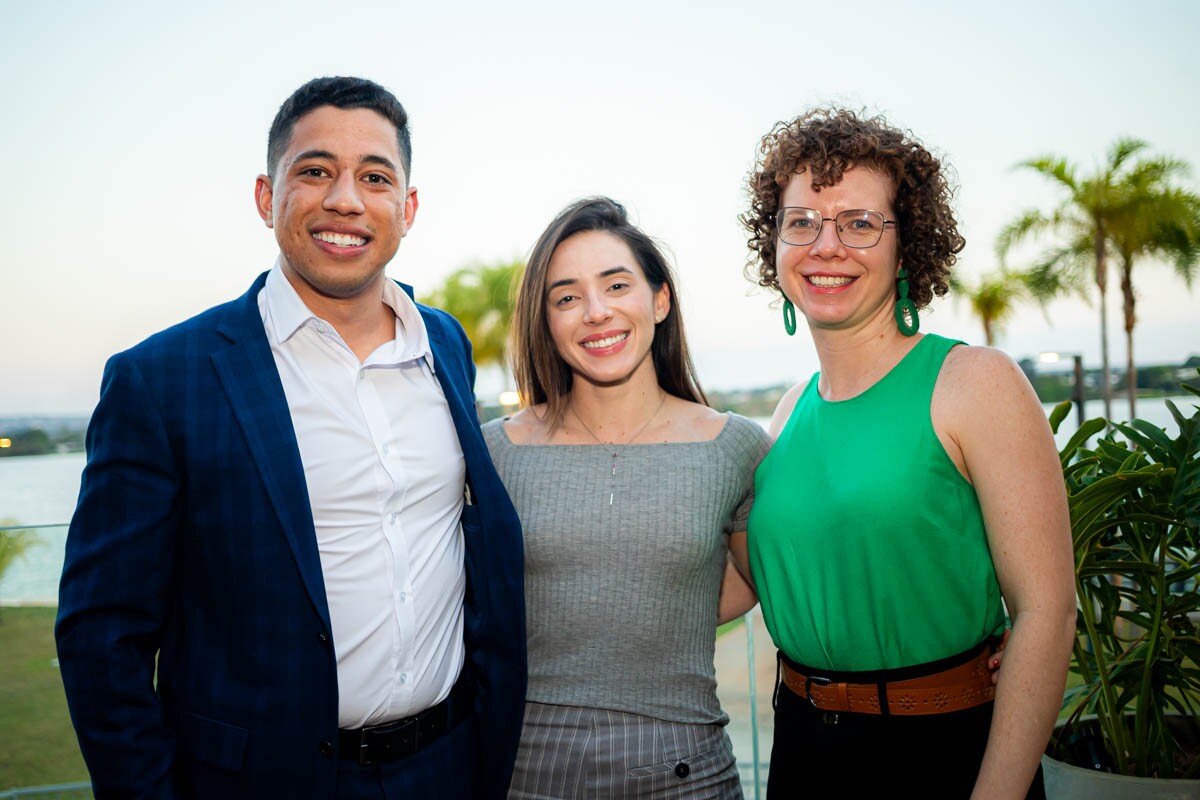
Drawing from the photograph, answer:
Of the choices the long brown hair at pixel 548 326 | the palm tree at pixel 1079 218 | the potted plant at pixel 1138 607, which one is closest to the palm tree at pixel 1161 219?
the palm tree at pixel 1079 218

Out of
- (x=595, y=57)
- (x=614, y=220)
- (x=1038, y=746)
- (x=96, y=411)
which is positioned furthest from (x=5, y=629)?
(x=595, y=57)

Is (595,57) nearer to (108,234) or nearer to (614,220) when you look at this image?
(108,234)

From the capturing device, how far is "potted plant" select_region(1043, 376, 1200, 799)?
239 cm

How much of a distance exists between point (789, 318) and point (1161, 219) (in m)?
19.9

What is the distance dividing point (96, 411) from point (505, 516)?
2.89 ft

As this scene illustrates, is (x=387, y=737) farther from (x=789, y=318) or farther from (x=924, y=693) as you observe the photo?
(x=789, y=318)

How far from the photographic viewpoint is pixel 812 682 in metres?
1.77

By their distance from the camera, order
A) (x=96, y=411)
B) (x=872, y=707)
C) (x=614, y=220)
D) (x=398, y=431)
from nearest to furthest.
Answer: (x=96, y=411)
(x=872, y=707)
(x=398, y=431)
(x=614, y=220)

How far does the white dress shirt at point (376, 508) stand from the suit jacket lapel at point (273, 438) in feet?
0.28

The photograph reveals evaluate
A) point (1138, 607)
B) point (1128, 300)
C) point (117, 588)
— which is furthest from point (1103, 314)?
point (117, 588)

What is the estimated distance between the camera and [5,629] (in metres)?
3.32

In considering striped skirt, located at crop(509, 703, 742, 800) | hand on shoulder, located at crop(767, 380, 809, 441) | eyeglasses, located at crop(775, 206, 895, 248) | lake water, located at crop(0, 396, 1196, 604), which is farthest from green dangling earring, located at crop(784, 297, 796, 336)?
lake water, located at crop(0, 396, 1196, 604)

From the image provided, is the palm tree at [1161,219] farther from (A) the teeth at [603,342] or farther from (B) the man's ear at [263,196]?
(B) the man's ear at [263,196]

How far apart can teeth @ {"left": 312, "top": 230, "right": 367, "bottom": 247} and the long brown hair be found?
60cm
